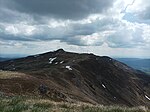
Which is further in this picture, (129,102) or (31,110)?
(129,102)

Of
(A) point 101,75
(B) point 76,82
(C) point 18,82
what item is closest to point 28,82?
(C) point 18,82

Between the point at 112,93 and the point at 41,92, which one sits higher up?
the point at 41,92

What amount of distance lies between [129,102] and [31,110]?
146298mm

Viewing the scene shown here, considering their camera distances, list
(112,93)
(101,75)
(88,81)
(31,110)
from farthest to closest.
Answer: (101,75) < (112,93) < (88,81) < (31,110)

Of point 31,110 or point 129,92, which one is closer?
point 31,110

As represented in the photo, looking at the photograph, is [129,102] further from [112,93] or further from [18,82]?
[18,82]

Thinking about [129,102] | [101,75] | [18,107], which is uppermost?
[18,107]

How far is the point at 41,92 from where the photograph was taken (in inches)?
2697

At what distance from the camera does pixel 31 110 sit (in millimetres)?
14695

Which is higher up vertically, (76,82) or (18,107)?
(18,107)

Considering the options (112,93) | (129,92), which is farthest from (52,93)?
(129,92)

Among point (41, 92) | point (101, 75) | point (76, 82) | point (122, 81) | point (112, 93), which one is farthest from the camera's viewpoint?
point (122, 81)

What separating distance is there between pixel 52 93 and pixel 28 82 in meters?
7.66

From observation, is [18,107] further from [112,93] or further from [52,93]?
[112,93]
